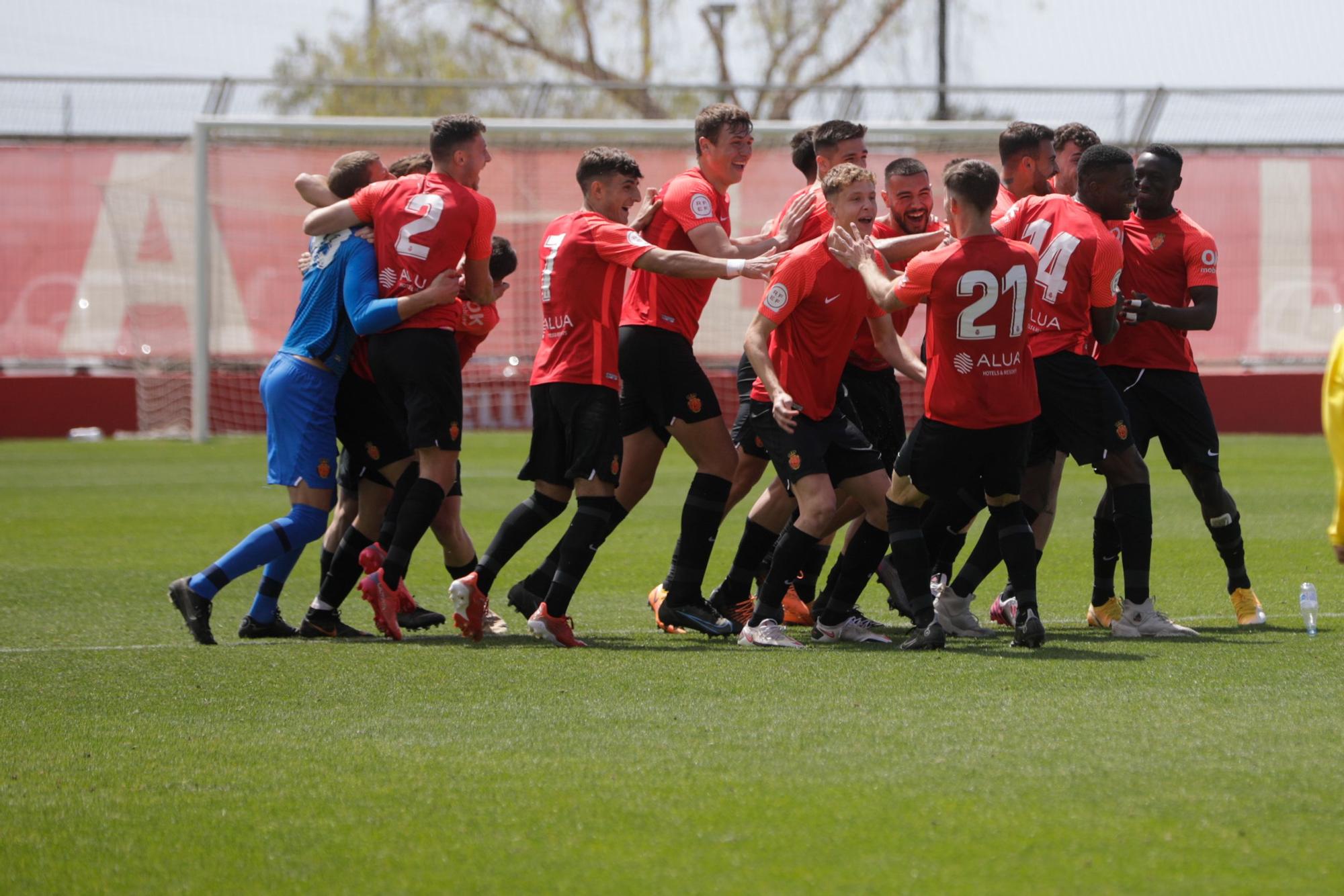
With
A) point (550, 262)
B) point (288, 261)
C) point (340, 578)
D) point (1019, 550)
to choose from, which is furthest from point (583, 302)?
point (288, 261)

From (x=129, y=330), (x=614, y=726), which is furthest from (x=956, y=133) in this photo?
(x=614, y=726)

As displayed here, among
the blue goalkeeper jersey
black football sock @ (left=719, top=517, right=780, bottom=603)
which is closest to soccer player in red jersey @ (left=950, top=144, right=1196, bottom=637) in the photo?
black football sock @ (left=719, top=517, right=780, bottom=603)

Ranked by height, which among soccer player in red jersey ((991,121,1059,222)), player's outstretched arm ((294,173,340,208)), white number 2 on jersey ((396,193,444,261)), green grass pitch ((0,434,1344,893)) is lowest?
green grass pitch ((0,434,1344,893))

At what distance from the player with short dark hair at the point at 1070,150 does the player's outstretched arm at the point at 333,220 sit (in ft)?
10.7

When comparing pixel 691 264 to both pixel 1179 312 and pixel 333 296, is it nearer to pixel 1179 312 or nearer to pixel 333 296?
pixel 333 296

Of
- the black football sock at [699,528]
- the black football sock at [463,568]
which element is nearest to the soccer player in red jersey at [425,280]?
the black football sock at [463,568]

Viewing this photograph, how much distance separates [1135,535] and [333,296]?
3.69 metres

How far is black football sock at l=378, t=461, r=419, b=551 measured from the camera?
731 cm

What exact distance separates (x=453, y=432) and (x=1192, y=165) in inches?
840

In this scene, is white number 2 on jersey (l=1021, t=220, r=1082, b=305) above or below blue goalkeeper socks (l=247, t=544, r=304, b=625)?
above

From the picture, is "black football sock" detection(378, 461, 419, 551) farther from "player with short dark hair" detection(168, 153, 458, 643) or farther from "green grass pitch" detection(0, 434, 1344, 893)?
"green grass pitch" detection(0, 434, 1344, 893)

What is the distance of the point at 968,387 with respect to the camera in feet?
20.8

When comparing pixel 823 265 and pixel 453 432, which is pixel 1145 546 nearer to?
pixel 823 265

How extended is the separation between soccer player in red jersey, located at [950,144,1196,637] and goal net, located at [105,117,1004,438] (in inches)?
632
